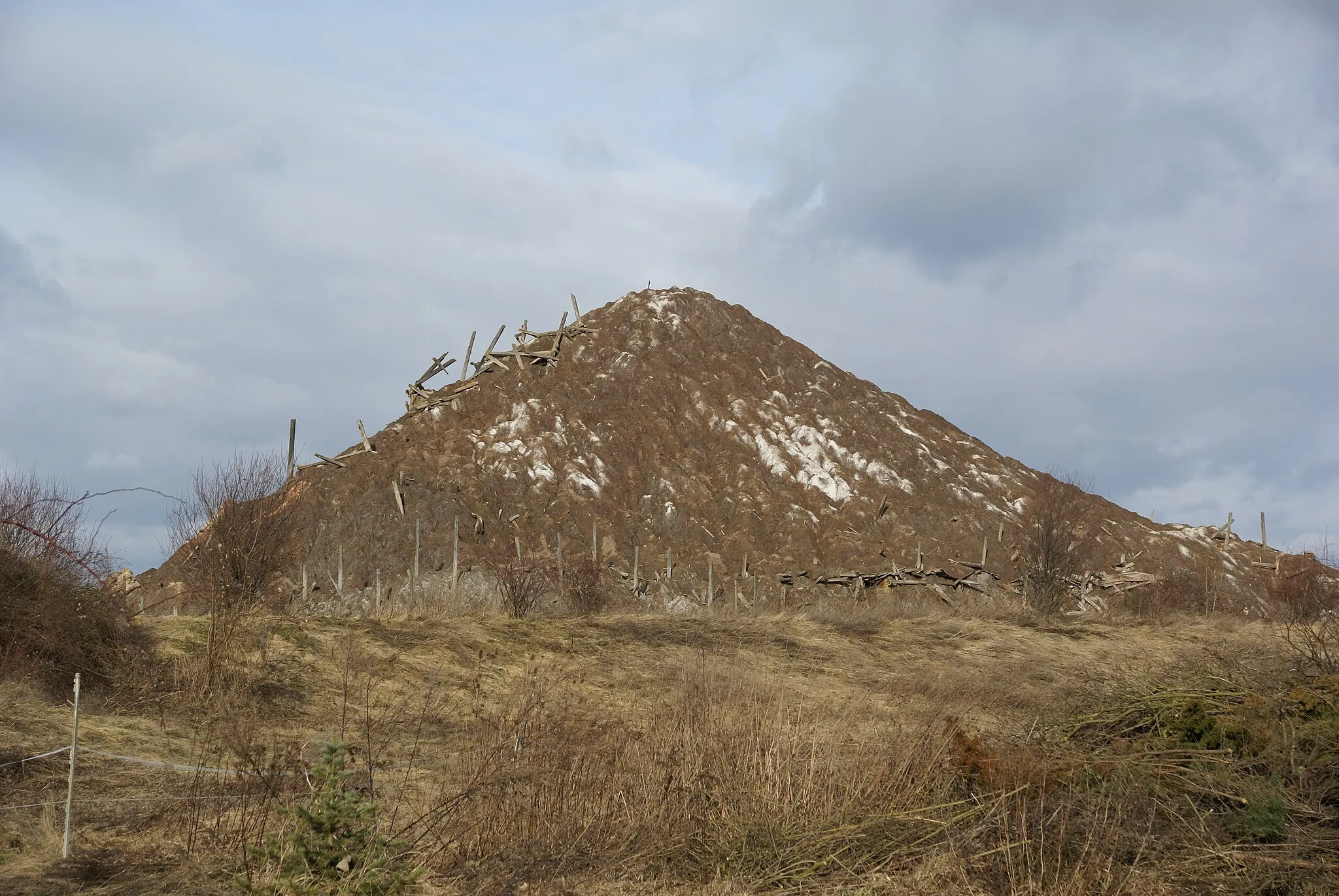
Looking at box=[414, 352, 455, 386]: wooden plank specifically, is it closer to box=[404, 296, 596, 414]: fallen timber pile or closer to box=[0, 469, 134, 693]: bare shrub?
box=[404, 296, 596, 414]: fallen timber pile

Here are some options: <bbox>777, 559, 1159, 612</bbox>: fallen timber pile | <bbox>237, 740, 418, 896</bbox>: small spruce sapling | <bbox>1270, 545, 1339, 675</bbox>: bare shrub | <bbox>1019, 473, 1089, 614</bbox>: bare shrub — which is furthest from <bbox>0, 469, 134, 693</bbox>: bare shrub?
<bbox>777, 559, 1159, 612</bbox>: fallen timber pile

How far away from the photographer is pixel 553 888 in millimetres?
5719

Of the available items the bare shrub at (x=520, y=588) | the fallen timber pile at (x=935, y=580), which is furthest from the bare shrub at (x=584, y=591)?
the fallen timber pile at (x=935, y=580)

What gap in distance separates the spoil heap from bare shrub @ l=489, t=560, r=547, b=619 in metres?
17.0

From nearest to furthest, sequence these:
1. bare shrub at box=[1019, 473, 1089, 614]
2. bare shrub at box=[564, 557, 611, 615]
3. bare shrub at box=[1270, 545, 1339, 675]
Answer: bare shrub at box=[1270, 545, 1339, 675] → bare shrub at box=[564, 557, 611, 615] → bare shrub at box=[1019, 473, 1089, 614]

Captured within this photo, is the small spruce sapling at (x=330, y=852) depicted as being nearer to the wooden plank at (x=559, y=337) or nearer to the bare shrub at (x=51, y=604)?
the bare shrub at (x=51, y=604)

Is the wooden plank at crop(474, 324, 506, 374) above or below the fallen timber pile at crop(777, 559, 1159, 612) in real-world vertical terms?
above

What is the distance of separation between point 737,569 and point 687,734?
33.7 m

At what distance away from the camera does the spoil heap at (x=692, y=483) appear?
1555 inches

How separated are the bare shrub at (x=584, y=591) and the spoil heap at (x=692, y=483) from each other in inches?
589

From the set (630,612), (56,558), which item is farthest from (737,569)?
(56,558)

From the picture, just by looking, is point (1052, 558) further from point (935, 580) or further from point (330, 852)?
point (330, 852)

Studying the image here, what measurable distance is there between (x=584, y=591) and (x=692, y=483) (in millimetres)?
24154

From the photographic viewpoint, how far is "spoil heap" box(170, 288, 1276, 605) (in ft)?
130
